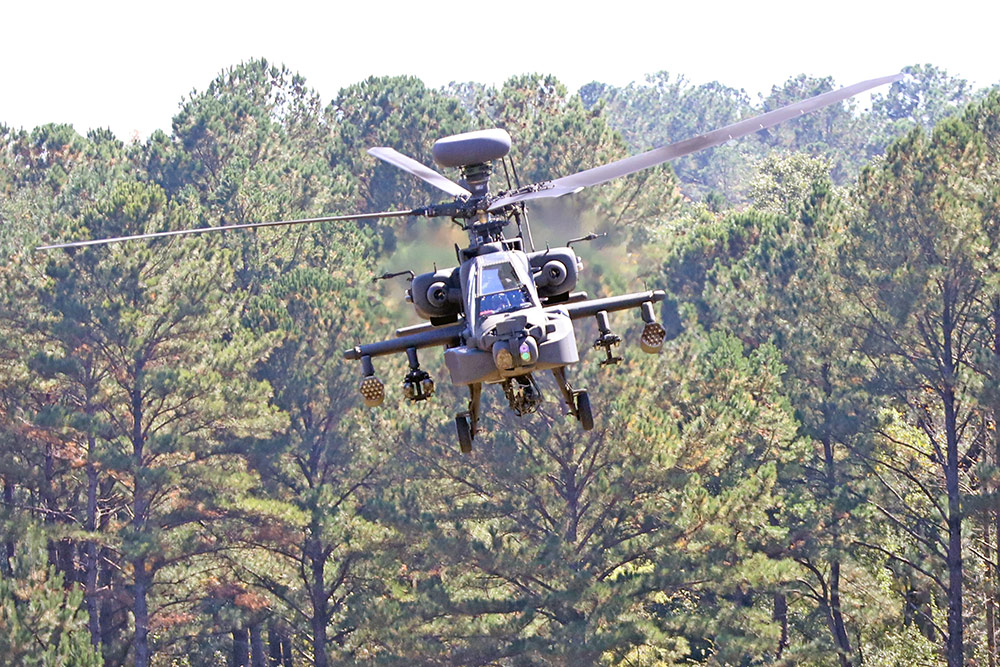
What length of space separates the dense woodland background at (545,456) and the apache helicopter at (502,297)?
474 inches

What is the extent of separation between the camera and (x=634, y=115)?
171 metres

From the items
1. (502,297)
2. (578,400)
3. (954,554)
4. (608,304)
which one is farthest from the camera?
(954,554)

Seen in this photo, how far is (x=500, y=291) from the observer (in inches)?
578

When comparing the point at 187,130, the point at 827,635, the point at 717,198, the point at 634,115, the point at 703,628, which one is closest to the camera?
the point at 703,628

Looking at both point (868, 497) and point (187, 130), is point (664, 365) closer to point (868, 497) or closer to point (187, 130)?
point (868, 497)

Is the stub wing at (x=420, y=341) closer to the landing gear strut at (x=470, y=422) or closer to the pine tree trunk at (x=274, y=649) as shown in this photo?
the landing gear strut at (x=470, y=422)

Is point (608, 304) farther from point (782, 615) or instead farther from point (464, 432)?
point (782, 615)

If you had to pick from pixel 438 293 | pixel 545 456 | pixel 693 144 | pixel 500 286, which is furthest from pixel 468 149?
pixel 545 456

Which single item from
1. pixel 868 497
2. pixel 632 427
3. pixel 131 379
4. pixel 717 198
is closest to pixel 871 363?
pixel 868 497

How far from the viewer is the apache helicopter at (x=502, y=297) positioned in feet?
45.4

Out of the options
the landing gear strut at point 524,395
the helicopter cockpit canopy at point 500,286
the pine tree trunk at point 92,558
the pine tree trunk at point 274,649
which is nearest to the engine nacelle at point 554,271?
the helicopter cockpit canopy at point 500,286

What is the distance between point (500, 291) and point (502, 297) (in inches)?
3.9

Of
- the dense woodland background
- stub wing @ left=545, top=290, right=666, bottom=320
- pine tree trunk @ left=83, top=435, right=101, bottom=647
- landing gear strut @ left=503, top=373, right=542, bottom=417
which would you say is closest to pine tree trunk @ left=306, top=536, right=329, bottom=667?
the dense woodland background

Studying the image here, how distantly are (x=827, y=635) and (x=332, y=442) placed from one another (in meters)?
13.7
